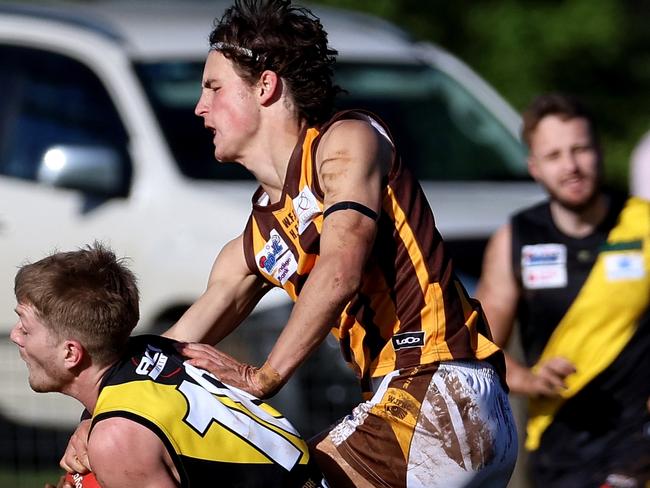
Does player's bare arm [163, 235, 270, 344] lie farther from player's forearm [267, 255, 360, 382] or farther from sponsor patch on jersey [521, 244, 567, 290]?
sponsor patch on jersey [521, 244, 567, 290]

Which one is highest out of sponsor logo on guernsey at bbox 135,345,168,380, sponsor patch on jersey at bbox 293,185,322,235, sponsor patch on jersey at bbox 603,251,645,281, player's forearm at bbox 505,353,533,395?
sponsor patch on jersey at bbox 293,185,322,235

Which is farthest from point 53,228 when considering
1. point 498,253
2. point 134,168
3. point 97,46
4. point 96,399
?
point 96,399

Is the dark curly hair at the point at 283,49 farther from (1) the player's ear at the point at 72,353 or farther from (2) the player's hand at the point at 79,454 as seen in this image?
(2) the player's hand at the point at 79,454

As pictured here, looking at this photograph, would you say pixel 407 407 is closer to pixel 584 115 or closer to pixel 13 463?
pixel 584 115

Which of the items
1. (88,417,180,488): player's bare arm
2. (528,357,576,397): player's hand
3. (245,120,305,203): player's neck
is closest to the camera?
(88,417,180,488): player's bare arm

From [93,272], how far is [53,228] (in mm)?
4314

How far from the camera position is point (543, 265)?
558 centimetres

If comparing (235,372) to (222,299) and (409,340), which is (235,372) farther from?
(222,299)

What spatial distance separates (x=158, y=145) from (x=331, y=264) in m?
4.28

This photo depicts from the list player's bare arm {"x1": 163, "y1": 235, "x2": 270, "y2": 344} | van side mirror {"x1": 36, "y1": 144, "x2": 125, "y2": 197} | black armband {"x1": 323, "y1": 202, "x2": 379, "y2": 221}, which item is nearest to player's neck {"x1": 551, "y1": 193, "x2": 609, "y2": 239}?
player's bare arm {"x1": 163, "y1": 235, "x2": 270, "y2": 344}

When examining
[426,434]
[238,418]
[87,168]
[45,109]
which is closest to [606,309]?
[426,434]

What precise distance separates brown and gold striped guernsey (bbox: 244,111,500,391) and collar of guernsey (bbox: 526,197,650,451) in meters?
1.56

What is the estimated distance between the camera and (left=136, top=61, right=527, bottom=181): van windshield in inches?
323

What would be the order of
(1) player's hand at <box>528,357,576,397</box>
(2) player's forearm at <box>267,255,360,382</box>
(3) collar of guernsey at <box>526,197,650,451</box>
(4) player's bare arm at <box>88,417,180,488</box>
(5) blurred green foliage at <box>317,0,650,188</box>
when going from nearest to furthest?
1. (4) player's bare arm at <box>88,417,180,488</box>
2. (2) player's forearm at <box>267,255,360,382</box>
3. (1) player's hand at <box>528,357,576,397</box>
4. (3) collar of guernsey at <box>526,197,650,451</box>
5. (5) blurred green foliage at <box>317,0,650,188</box>
